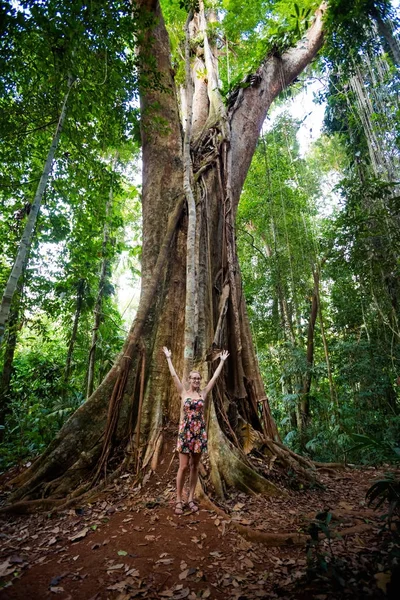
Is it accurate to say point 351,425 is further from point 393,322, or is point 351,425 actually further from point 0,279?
point 0,279

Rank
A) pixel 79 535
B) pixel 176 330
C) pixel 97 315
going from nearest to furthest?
pixel 79 535 < pixel 176 330 < pixel 97 315

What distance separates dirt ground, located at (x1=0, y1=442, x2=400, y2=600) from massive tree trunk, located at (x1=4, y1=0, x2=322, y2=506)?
407 millimetres

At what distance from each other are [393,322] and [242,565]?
630 centimetres

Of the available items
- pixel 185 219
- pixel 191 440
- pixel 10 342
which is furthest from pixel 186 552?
pixel 10 342

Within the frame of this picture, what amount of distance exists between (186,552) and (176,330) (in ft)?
9.23

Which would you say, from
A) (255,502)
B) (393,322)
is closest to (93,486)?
(255,502)

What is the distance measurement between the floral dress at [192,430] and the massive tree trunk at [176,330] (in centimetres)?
56

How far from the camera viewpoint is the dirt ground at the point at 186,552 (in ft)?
6.41

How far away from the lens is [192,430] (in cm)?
331

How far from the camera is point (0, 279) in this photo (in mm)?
7441

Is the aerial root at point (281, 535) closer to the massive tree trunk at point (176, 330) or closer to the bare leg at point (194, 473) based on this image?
the bare leg at point (194, 473)

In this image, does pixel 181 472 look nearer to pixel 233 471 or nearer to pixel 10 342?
pixel 233 471

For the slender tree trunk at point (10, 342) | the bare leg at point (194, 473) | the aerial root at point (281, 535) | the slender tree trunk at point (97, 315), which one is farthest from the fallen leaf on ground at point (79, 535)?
the slender tree trunk at point (10, 342)

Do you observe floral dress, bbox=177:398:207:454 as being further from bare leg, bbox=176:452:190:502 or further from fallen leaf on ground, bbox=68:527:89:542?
fallen leaf on ground, bbox=68:527:89:542
